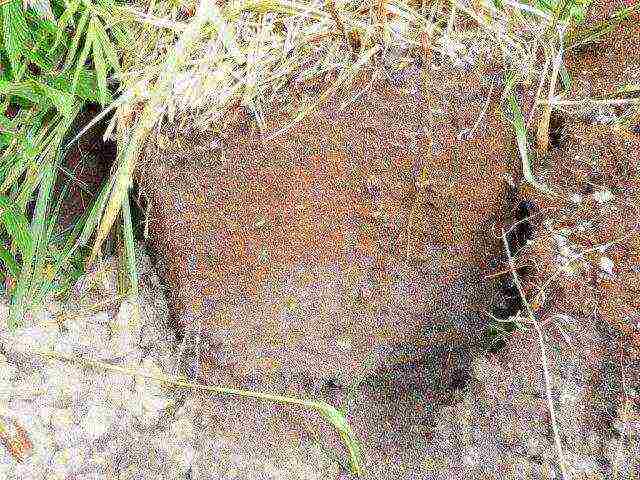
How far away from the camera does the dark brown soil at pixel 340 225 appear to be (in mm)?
982

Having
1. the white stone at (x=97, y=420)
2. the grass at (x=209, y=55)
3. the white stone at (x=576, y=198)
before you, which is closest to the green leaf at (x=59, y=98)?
the grass at (x=209, y=55)

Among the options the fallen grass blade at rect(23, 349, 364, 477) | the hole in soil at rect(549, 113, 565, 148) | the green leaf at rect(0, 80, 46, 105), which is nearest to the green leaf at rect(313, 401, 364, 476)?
the fallen grass blade at rect(23, 349, 364, 477)

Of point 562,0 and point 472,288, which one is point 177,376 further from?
point 562,0

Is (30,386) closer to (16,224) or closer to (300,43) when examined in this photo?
(16,224)

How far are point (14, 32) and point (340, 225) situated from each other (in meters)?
0.58

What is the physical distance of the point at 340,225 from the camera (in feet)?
3.50

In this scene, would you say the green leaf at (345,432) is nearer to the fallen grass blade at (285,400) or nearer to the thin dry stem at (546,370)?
the fallen grass blade at (285,400)

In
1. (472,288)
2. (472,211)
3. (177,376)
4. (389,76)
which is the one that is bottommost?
(177,376)

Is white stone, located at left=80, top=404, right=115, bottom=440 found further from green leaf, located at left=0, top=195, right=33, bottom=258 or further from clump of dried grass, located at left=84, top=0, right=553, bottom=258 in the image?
clump of dried grass, located at left=84, top=0, right=553, bottom=258

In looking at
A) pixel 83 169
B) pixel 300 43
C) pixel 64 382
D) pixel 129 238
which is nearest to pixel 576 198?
pixel 300 43

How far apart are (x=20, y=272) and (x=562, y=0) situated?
99 cm

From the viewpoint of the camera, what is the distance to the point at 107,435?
119 centimetres

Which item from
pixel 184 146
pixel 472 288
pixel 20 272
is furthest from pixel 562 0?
pixel 20 272

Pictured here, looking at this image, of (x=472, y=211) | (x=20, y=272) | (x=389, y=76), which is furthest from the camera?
(x=20, y=272)
